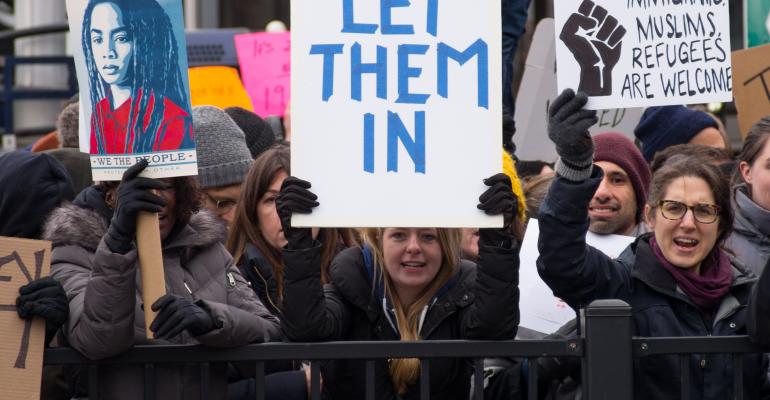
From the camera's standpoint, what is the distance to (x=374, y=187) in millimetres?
3758

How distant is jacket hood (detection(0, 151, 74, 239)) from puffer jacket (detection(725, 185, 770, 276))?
2142 mm

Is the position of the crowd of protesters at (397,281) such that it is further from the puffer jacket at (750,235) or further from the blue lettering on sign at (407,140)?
the blue lettering on sign at (407,140)

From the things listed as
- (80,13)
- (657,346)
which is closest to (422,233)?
(657,346)

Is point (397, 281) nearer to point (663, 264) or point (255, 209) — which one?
point (663, 264)

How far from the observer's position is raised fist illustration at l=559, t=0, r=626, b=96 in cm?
405

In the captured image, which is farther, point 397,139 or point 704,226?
point 704,226

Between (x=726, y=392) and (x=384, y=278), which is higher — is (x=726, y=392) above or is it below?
below

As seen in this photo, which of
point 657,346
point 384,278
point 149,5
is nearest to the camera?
point 657,346

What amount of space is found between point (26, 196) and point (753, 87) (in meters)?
2.85

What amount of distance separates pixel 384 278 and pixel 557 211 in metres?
0.54

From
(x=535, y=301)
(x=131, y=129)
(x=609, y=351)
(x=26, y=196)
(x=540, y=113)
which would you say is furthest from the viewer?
(x=540, y=113)

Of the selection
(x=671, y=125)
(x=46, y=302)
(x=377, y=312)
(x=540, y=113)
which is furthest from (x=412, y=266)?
(x=540, y=113)

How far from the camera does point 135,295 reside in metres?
3.79

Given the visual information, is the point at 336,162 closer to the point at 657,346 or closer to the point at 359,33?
the point at 359,33
